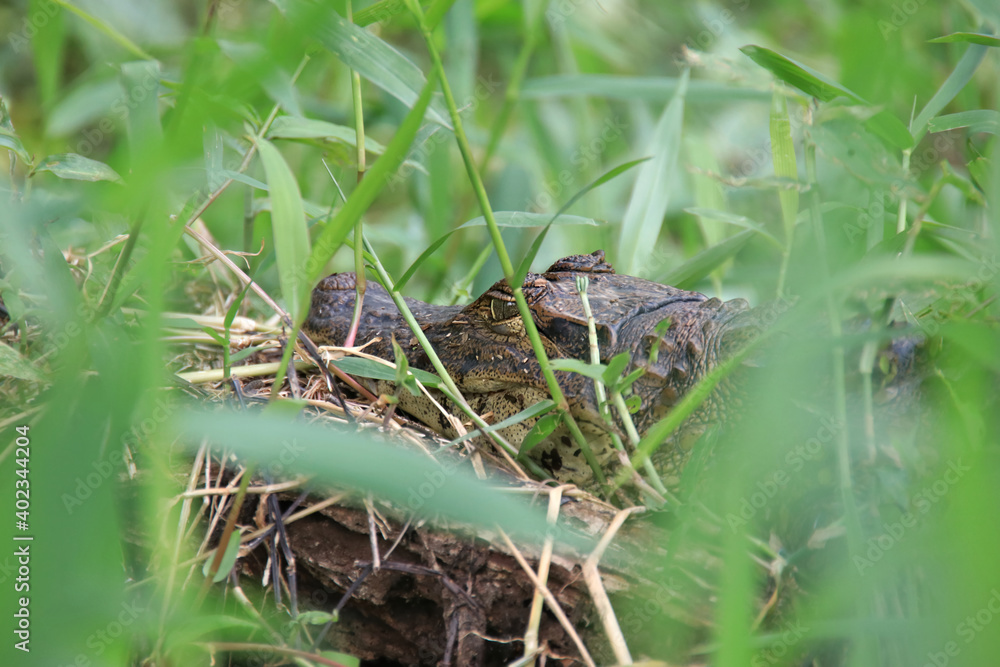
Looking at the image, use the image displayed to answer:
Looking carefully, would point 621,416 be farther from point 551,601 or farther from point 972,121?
point 972,121

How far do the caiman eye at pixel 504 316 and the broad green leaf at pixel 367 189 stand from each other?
73cm

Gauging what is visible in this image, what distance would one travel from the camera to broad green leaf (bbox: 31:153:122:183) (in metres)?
1.50

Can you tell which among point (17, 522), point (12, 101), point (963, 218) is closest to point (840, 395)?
point (17, 522)

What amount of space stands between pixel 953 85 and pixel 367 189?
4.69 ft

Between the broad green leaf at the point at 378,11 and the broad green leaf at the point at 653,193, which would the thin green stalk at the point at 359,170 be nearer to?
the broad green leaf at the point at 378,11

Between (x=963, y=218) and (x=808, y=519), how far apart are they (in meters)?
2.12

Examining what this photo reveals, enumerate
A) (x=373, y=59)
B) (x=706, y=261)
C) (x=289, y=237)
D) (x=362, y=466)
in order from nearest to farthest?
(x=362, y=466) → (x=289, y=237) → (x=373, y=59) → (x=706, y=261)

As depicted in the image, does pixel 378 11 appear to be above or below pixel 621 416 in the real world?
above

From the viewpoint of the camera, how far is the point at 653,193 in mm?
2656

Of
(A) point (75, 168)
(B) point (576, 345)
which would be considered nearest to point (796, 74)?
(B) point (576, 345)

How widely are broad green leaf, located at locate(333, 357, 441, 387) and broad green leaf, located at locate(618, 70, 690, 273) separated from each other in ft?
4.08

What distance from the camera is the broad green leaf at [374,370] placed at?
1.40 m

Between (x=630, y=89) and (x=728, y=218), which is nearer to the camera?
(x=728, y=218)

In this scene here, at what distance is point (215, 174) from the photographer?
4.94 ft
